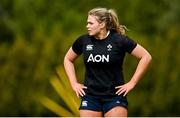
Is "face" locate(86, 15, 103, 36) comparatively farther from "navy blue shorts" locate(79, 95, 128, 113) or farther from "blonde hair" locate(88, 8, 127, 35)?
"navy blue shorts" locate(79, 95, 128, 113)

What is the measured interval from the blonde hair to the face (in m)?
0.03

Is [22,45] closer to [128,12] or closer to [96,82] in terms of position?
[128,12]

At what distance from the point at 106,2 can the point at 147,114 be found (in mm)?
11830

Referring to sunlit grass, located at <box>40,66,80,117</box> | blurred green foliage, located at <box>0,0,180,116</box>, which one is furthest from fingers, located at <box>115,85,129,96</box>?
blurred green foliage, located at <box>0,0,180,116</box>

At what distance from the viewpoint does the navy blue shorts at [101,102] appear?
8.02 metres

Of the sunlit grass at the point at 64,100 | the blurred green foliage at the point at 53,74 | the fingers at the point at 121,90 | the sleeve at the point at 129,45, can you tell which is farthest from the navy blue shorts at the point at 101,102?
the blurred green foliage at the point at 53,74

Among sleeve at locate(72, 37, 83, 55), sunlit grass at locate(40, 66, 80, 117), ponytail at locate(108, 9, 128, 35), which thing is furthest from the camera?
sunlit grass at locate(40, 66, 80, 117)

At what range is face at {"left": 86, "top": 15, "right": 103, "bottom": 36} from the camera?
8125mm

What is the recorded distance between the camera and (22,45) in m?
24.5

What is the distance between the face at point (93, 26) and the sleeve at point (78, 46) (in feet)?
0.68

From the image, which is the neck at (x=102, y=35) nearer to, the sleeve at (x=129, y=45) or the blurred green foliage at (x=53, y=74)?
the sleeve at (x=129, y=45)

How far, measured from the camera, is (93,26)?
813 centimetres

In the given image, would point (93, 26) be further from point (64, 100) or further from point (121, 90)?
point (64, 100)

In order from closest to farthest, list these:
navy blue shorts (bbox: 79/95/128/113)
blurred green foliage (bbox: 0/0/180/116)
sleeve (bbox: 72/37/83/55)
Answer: navy blue shorts (bbox: 79/95/128/113), sleeve (bbox: 72/37/83/55), blurred green foliage (bbox: 0/0/180/116)
